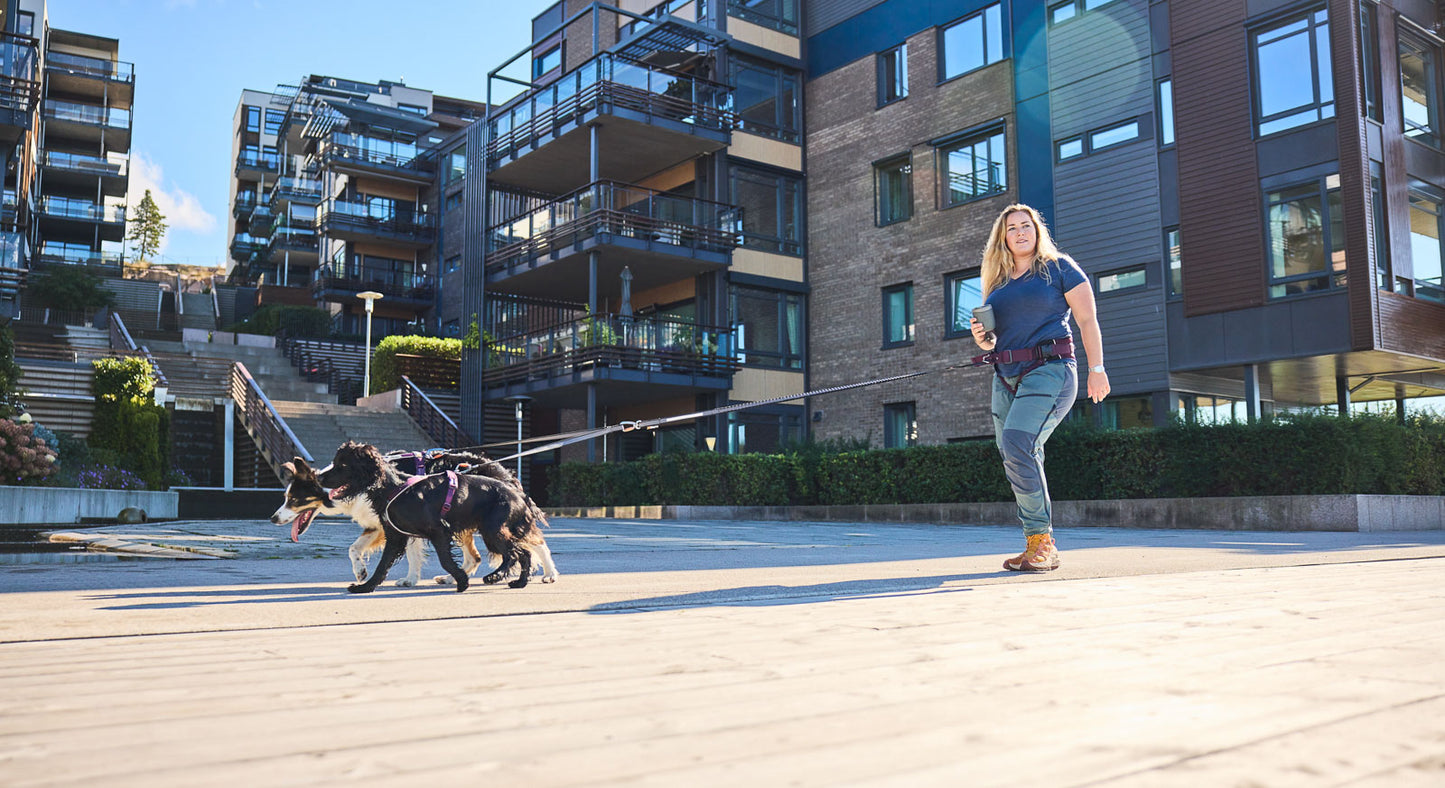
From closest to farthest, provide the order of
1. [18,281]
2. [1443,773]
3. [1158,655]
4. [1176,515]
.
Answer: [1443,773], [1158,655], [1176,515], [18,281]

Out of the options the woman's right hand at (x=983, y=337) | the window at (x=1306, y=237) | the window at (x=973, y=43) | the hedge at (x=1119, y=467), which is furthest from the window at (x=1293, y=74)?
the woman's right hand at (x=983, y=337)

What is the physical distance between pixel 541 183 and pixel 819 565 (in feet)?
77.1

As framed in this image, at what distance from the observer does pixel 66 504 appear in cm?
1405

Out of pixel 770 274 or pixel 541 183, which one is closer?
pixel 770 274

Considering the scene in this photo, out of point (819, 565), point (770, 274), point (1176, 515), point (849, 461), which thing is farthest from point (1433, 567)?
point (770, 274)

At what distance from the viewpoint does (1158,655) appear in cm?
259

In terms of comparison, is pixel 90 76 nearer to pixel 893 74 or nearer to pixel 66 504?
pixel 893 74

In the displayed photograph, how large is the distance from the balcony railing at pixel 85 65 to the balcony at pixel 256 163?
14.4 meters

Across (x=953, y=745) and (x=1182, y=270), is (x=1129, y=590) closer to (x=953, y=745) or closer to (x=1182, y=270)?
(x=953, y=745)

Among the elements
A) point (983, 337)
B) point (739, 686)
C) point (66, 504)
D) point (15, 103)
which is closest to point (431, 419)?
point (66, 504)

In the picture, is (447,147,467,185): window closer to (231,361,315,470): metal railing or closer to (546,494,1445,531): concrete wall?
(231,361,315,470): metal railing

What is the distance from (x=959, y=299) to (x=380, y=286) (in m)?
33.3

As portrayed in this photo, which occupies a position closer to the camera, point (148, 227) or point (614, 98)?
point (614, 98)

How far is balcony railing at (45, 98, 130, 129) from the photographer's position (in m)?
55.6
